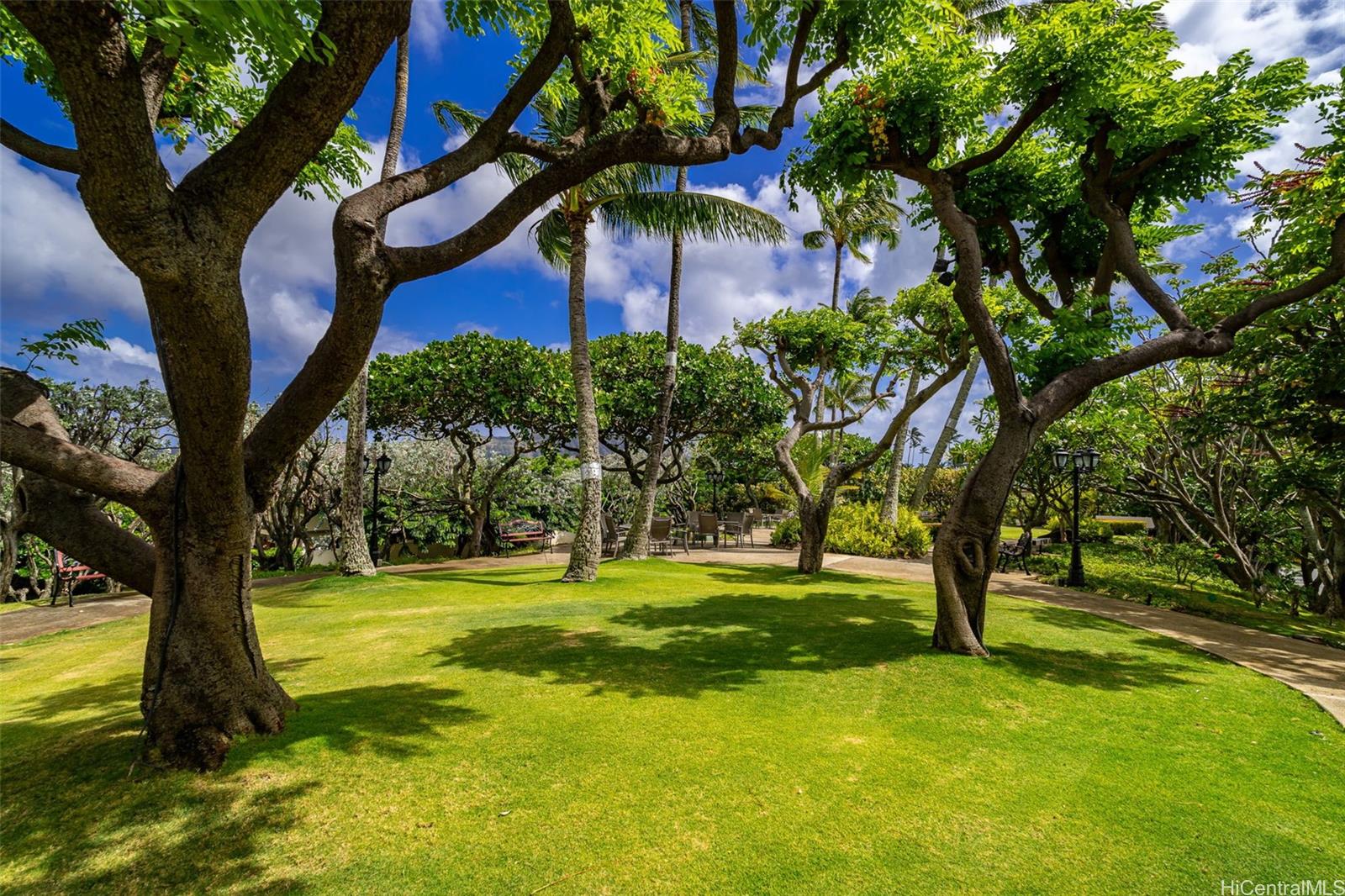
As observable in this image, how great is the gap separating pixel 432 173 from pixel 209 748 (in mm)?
3806

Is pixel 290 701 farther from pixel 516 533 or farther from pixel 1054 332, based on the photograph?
pixel 516 533

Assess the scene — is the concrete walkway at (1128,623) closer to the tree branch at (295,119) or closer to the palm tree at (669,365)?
the palm tree at (669,365)

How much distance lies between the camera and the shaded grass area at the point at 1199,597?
8.72 m

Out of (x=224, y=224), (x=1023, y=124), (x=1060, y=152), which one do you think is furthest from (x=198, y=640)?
(x=1060, y=152)

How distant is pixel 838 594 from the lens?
10031 millimetres

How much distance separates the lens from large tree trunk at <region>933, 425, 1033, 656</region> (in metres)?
6.02

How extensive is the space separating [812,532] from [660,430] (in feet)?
14.4

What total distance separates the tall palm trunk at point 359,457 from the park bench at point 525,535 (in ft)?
21.6

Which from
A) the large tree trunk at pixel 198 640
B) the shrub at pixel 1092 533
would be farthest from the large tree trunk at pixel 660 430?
the shrub at pixel 1092 533

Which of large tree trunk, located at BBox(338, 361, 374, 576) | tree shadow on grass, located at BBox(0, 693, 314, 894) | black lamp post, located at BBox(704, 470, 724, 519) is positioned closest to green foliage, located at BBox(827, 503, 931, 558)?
black lamp post, located at BBox(704, 470, 724, 519)

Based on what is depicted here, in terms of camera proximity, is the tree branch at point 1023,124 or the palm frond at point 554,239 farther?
the palm frond at point 554,239

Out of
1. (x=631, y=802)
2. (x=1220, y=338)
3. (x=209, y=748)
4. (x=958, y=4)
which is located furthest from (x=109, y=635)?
(x=958, y=4)

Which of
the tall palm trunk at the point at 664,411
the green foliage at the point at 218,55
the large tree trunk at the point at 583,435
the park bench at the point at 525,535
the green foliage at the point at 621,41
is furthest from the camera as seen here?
the park bench at the point at 525,535

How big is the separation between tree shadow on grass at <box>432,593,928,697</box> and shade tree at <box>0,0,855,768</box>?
92.9 inches
